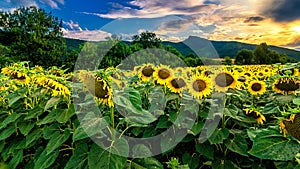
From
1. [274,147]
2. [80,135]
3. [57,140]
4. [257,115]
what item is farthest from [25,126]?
[274,147]

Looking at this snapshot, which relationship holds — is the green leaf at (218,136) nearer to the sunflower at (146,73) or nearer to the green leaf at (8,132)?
the sunflower at (146,73)

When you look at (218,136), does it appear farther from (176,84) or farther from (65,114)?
(65,114)

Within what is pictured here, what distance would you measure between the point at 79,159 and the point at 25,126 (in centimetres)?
89

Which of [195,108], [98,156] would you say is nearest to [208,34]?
[195,108]

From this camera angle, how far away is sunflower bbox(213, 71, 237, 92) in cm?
259

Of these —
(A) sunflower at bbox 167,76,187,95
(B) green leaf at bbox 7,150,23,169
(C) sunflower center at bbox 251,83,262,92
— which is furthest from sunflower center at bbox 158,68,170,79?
(B) green leaf at bbox 7,150,23,169

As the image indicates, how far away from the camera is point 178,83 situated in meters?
2.55

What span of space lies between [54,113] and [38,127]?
0.52 m

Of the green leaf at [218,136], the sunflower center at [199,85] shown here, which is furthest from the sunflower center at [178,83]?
the green leaf at [218,136]

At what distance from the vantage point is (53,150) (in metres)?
2.14

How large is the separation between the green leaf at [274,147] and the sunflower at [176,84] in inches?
46.0

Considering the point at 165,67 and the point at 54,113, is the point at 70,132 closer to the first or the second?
the point at 54,113

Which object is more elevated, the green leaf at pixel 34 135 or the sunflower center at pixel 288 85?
the sunflower center at pixel 288 85

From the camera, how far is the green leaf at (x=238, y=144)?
2.17m
